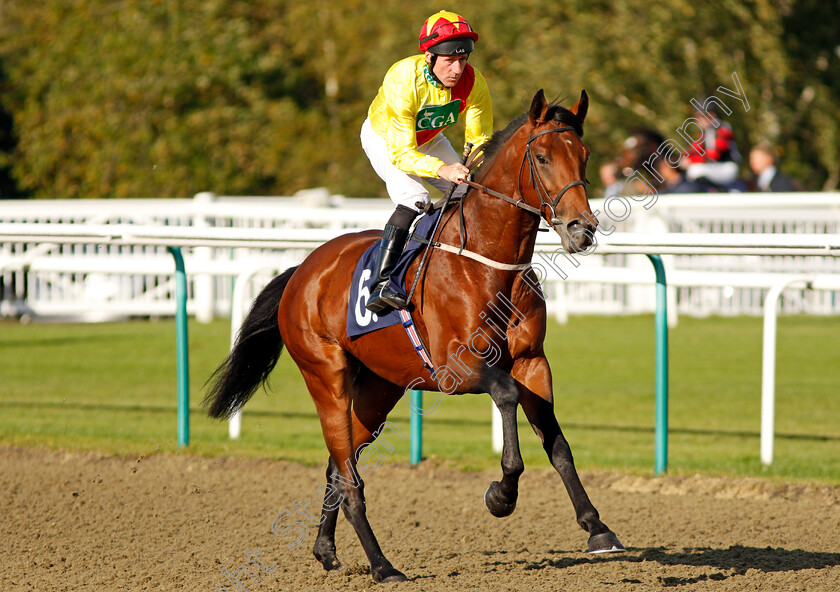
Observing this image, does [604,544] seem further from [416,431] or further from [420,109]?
[416,431]

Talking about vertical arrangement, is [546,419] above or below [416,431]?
above

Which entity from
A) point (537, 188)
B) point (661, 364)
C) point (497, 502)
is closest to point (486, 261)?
point (537, 188)

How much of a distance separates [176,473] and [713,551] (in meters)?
2.98

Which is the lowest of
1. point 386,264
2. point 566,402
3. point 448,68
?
point 566,402

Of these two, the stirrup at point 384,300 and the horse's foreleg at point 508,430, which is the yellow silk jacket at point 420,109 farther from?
the horse's foreleg at point 508,430

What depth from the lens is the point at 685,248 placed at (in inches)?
203

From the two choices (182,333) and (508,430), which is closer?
(508,430)

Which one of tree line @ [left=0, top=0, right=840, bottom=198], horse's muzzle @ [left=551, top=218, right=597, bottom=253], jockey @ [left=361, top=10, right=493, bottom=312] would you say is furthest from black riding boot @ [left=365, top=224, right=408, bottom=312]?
tree line @ [left=0, top=0, right=840, bottom=198]

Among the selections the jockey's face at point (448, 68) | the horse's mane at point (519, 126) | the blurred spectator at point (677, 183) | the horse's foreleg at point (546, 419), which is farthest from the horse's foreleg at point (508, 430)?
the blurred spectator at point (677, 183)

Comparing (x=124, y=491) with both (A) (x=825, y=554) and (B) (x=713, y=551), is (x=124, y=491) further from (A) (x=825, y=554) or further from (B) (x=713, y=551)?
(A) (x=825, y=554)

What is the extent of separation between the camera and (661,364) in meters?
5.70

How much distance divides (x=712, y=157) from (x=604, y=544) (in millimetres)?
9016

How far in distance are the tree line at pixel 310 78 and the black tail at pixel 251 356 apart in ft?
39.1

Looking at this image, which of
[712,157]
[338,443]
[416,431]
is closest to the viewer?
[338,443]
